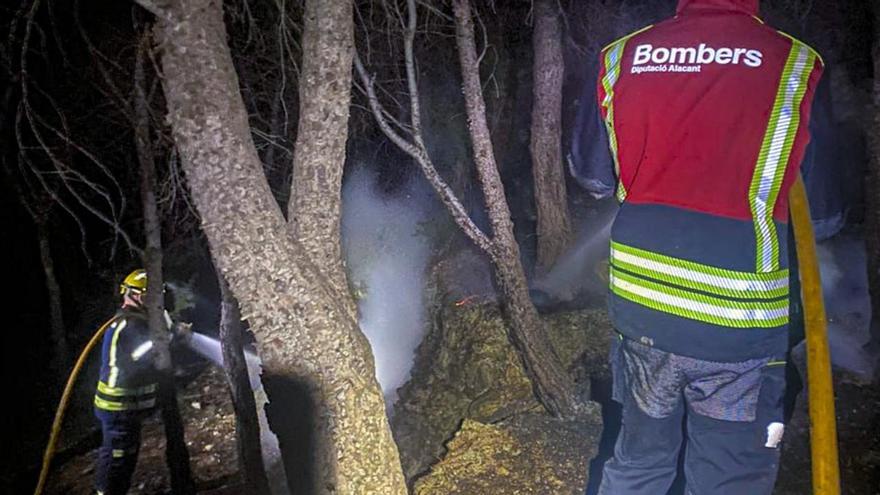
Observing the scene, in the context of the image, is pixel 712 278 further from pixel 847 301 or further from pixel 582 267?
pixel 582 267

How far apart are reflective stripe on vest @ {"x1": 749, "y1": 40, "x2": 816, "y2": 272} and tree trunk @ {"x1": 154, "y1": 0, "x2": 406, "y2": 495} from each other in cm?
186

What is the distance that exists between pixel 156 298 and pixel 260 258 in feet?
15.1

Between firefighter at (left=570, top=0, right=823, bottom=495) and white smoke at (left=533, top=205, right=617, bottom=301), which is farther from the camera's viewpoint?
white smoke at (left=533, top=205, right=617, bottom=301)

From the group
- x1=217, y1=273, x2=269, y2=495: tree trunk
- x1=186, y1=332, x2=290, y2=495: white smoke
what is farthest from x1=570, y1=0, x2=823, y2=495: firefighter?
x1=217, y1=273, x2=269, y2=495: tree trunk

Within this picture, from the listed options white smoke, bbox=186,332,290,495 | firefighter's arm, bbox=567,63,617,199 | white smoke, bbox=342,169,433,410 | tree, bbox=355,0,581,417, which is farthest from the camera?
white smoke, bbox=342,169,433,410

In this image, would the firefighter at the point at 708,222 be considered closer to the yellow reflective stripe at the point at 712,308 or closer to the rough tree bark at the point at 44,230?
the yellow reflective stripe at the point at 712,308

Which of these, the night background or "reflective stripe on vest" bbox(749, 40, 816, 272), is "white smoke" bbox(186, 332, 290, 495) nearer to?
the night background

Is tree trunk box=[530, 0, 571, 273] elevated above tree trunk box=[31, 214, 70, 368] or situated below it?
above

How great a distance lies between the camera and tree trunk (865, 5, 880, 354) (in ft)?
15.4

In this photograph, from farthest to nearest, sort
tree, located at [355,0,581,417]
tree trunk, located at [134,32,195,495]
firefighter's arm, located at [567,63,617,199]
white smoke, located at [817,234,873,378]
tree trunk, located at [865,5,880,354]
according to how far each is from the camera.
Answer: tree trunk, located at [134,32,195,495] → white smoke, located at [817,234,873,378] → tree, located at [355,0,581,417] → tree trunk, located at [865,5,880,354] → firefighter's arm, located at [567,63,617,199]

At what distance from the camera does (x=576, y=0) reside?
8656 mm

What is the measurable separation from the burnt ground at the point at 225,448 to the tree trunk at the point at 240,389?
1.22m

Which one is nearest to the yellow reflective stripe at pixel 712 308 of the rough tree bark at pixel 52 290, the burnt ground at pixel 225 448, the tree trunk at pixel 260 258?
the tree trunk at pixel 260 258

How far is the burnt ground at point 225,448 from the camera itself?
151 inches
